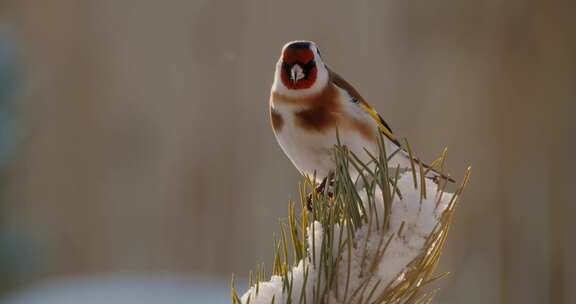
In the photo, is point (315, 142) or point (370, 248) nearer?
point (370, 248)

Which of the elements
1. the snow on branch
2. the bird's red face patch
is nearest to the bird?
the bird's red face patch

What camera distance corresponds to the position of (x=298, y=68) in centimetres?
88

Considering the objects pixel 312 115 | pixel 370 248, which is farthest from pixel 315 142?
pixel 370 248

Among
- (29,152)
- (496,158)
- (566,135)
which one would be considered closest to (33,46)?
(29,152)

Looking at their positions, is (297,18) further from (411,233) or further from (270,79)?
(411,233)

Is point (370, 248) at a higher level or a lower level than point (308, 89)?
lower

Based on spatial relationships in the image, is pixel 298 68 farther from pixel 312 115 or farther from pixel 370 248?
pixel 370 248

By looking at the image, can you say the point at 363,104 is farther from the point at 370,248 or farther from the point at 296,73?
the point at 370,248

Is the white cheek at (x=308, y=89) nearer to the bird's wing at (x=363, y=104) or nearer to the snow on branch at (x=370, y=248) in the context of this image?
the bird's wing at (x=363, y=104)

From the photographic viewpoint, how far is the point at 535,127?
2.55 metres

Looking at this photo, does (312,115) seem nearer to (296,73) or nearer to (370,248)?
(296,73)

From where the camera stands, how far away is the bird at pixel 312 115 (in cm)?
86

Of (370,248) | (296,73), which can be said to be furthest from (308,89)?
(370,248)

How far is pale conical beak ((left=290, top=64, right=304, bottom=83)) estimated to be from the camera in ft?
2.87
